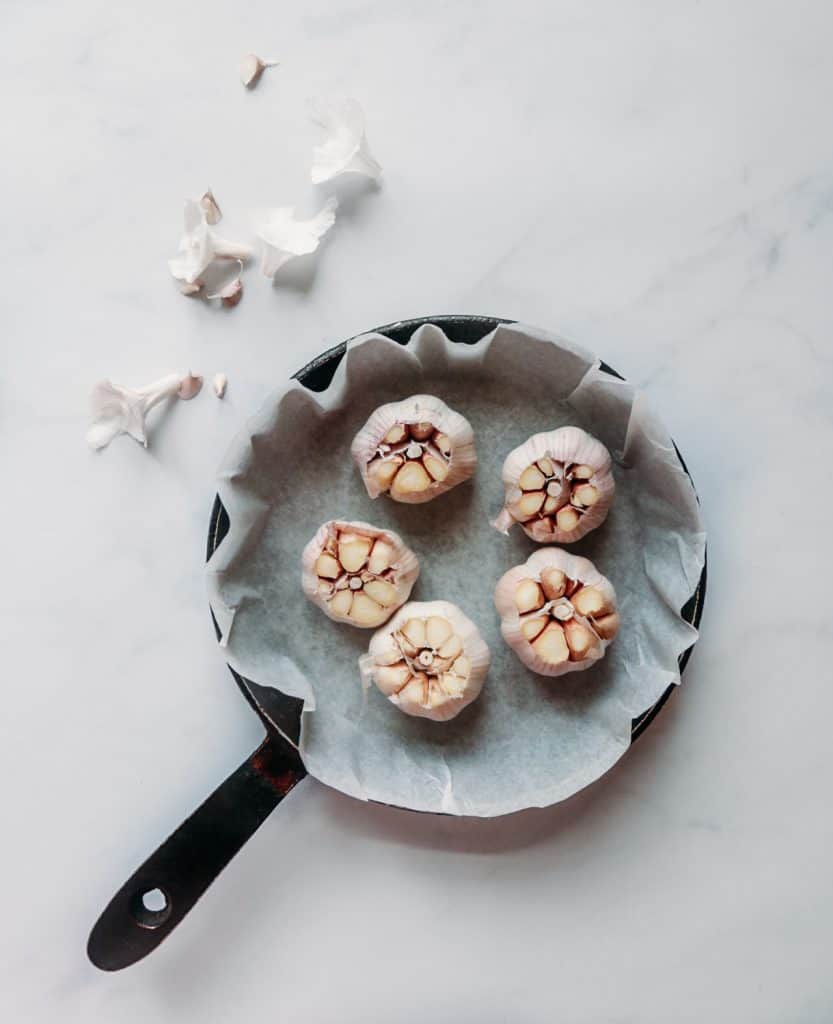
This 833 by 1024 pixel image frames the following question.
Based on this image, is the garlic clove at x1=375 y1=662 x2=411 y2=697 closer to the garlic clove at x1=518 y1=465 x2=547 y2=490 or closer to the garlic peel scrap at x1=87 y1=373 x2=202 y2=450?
the garlic clove at x1=518 y1=465 x2=547 y2=490

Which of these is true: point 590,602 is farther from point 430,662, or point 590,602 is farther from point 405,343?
point 405,343

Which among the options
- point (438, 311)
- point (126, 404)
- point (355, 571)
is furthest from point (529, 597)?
point (126, 404)

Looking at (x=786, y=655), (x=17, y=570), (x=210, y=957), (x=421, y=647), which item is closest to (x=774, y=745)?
(x=786, y=655)

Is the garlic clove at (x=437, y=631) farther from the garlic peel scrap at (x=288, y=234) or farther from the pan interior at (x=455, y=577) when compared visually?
the garlic peel scrap at (x=288, y=234)

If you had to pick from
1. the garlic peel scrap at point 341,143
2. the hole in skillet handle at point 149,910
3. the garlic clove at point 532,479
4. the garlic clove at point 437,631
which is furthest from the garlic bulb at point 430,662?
the garlic peel scrap at point 341,143

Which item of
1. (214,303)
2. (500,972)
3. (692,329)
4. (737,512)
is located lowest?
(500,972)

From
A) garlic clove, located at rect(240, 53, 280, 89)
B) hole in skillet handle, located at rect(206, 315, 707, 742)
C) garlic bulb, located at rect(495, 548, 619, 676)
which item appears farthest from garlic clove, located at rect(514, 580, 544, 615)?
garlic clove, located at rect(240, 53, 280, 89)

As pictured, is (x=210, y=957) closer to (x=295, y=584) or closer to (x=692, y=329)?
(x=295, y=584)
